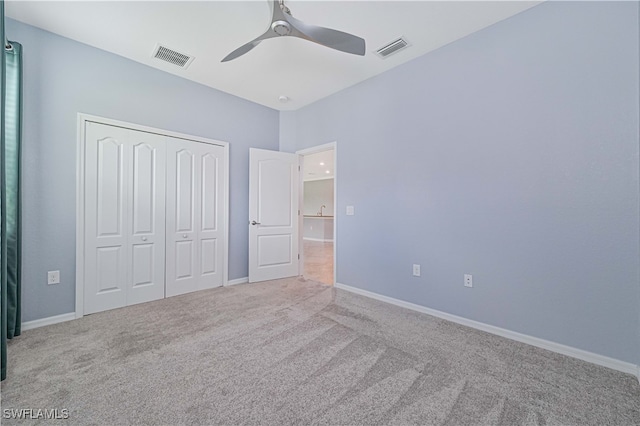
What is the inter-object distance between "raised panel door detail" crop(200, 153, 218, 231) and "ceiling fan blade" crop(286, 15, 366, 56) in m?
2.20

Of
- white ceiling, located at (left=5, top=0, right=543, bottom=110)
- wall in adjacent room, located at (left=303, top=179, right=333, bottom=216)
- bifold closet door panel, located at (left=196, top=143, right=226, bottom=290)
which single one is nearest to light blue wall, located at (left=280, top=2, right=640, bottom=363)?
white ceiling, located at (left=5, top=0, right=543, bottom=110)

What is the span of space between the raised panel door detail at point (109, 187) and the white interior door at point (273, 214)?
155cm

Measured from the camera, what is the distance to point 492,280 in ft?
7.60

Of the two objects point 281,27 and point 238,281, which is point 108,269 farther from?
point 281,27

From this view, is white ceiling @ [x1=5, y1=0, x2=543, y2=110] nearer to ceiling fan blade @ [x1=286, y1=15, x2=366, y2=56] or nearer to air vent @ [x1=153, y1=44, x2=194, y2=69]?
air vent @ [x1=153, y1=44, x2=194, y2=69]

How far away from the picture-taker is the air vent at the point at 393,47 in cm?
257

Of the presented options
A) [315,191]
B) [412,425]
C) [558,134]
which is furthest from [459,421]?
[315,191]

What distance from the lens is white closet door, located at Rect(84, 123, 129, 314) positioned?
2658mm

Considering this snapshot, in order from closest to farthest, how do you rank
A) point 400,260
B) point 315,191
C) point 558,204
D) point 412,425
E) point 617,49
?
point 412,425
point 617,49
point 558,204
point 400,260
point 315,191

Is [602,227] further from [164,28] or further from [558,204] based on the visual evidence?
[164,28]

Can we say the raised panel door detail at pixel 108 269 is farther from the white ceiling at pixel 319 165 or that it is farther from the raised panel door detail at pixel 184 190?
the white ceiling at pixel 319 165

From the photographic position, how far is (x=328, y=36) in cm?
185

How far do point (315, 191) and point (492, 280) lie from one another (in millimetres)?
8705

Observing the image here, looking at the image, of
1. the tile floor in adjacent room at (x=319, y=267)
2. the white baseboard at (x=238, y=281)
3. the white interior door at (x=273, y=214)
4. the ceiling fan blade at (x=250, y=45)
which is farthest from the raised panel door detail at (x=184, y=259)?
the ceiling fan blade at (x=250, y=45)
